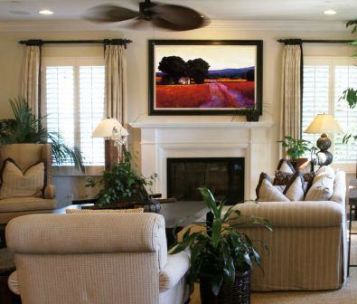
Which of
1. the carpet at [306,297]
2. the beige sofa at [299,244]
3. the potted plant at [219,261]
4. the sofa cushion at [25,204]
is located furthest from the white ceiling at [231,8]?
the carpet at [306,297]

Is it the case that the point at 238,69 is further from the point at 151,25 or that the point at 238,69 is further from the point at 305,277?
the point at 305,277

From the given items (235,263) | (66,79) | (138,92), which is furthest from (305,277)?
(66,79)

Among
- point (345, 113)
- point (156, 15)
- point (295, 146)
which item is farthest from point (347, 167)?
point (156, 15)

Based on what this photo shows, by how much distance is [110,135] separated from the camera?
21.6 feet

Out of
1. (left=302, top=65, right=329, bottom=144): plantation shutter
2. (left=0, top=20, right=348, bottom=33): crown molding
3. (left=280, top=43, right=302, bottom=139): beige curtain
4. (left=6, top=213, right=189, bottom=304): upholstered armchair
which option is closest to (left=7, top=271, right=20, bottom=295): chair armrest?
(left=6, top=213, right=189, bottom=304): upholstered armchair

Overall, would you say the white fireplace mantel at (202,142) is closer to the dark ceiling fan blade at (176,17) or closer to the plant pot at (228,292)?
the dark ceiling fan blade at (176,17)

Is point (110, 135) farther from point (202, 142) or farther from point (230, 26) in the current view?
point (230, 26)

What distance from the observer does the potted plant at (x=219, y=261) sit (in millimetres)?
3244

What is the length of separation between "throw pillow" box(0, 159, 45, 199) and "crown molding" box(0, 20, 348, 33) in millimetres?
2300

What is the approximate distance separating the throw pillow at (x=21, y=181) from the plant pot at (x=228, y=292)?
362 centimetres

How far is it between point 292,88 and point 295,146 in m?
1.03

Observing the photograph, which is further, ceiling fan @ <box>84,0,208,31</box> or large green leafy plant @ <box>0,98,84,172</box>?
large green leafy plant @ <box>0,98,84,172</box>

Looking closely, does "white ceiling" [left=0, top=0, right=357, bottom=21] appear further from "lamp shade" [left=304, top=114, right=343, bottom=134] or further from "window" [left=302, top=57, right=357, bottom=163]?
"lamp shade" [left=304, top=114, right=343, bottom=134]

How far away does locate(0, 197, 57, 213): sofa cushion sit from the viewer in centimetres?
603
